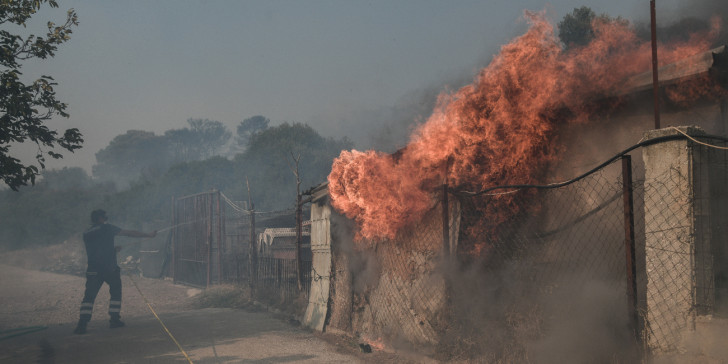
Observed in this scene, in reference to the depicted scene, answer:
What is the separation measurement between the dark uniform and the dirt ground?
0.71 meters

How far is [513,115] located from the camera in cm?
717

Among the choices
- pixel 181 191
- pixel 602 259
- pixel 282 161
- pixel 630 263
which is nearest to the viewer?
pixel 630 263

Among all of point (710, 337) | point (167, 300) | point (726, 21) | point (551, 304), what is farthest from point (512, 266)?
point (167, 300)

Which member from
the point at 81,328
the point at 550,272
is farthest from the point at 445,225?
the point at 81,328

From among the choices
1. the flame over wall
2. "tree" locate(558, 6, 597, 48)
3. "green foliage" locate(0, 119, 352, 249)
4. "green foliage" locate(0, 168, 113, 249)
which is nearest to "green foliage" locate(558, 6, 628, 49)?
"tree" locate(558, 6, 597, 48)

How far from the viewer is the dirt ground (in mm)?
8078

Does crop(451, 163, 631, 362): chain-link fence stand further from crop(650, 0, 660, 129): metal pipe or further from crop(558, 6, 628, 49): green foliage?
crop(558, 6, 628, 49): green foliage

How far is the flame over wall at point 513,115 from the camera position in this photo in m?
6.95

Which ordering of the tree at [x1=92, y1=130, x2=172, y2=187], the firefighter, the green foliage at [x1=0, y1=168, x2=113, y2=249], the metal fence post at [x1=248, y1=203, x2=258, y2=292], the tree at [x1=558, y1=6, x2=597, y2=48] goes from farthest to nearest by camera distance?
the tree at [x1=92, y1=130, x2=172, y2=187] → the green foliage at [x1=0, y1=168, x2=113, y2=249] → the tree at [x1=558, y1=6, x2=597, y2=48] → the metal fence post at [x1=248, y1=203, x2=258, y2=292] → the firefighter

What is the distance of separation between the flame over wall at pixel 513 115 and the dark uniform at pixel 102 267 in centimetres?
773

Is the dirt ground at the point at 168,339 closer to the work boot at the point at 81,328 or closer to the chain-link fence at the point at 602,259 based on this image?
the work boot at the point at 81,328

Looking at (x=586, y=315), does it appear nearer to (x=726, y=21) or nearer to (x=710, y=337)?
(x=710, y=337)

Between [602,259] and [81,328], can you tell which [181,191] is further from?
[602,259]

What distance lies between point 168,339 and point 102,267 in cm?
380
